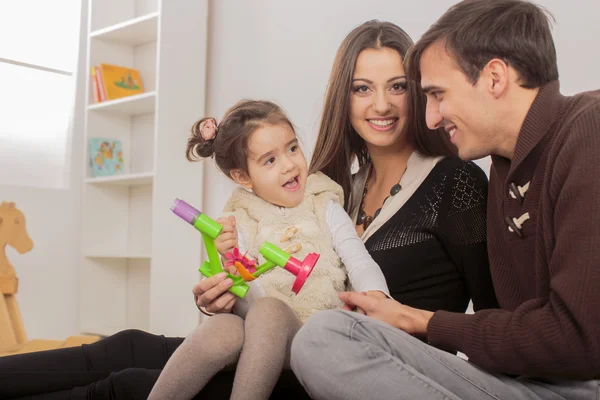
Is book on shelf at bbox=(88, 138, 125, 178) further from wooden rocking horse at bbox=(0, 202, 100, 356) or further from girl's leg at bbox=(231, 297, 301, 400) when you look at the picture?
girl's leg at bbox=(231, 297, 301, 400)

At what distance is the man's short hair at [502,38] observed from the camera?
140cm

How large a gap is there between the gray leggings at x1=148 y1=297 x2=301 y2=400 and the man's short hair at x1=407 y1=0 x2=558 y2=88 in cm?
67

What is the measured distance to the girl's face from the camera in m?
1.82

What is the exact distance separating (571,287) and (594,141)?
25 centimetres

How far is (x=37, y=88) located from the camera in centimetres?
442

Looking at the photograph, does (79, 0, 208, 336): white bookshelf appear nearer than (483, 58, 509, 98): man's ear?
No

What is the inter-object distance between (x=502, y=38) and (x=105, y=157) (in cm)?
341

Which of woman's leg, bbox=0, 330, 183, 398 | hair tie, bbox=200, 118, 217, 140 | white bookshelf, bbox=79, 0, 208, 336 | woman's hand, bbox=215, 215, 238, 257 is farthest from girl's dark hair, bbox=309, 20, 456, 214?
white bookshelf, bbox=79, 0, 208, 336

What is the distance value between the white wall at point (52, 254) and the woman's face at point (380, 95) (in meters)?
2.91

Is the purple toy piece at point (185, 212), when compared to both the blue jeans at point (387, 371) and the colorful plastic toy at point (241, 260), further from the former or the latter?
the blue jeans at point (387, 371)

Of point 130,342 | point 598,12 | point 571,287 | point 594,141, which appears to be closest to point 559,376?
Result: point 571,287

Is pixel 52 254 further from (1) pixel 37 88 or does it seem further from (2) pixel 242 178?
(2) pixel 242 178

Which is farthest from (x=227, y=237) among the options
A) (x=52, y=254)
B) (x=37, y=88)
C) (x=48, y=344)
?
(x=37, y=88)

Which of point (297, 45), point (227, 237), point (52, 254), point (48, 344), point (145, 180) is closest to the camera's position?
point (227, 237)
